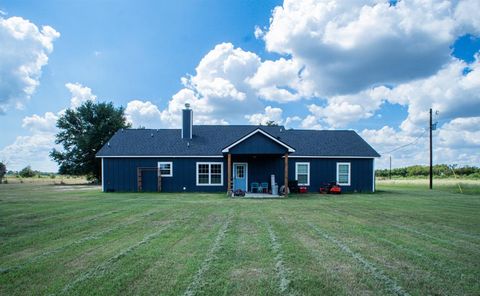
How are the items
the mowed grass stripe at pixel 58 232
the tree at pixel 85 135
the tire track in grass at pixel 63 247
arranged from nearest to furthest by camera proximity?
the tire track in grass at pixel 63 247, the mowed grass stripe at pixel 58 232, the tree at pixel 85 135

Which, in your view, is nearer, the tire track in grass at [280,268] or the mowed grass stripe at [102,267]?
the tire track in grass at [280,268]

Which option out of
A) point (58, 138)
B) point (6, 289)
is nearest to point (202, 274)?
point (6, 289)

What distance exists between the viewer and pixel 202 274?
4785 millimetres

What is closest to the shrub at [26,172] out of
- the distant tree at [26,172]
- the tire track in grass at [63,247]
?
the distant tree at [26,172]

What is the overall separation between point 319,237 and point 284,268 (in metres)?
2.58

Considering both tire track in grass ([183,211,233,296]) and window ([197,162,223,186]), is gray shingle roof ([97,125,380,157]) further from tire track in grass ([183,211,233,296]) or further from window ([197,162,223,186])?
tire track in grass ([183,211,233,296])

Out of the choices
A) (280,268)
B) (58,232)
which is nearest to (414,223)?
(280,268)

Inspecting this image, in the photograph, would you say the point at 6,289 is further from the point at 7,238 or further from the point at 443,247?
the point at 443,247

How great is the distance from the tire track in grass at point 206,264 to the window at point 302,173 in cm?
1467

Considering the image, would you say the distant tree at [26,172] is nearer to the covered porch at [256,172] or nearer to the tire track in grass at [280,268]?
the covered porch at [256,172]

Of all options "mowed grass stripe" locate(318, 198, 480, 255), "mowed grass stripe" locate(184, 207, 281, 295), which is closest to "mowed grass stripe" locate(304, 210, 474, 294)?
"mowed grass stripe" locate(318, 198, 480, 255)

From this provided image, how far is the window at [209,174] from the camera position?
21.9 metres

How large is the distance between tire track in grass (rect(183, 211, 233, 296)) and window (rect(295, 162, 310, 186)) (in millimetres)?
14667

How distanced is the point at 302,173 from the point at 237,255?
683 inches
